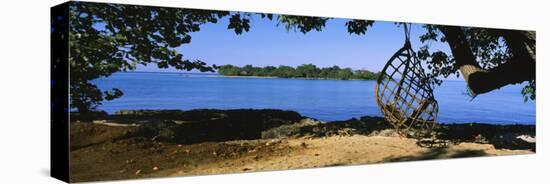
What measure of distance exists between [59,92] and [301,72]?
3300 millimetres

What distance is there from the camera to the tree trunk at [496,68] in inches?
425

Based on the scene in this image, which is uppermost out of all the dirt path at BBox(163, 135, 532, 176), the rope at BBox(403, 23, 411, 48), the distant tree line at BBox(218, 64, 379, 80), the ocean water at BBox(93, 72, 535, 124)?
the rope at BBox(403, 23, 411, 48)

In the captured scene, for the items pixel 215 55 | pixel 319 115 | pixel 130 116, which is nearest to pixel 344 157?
pixel 319 115

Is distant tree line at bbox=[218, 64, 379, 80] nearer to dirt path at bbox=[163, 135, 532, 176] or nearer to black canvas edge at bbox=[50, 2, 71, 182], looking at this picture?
dirt path at bbox=[163, 135, 532, 176]

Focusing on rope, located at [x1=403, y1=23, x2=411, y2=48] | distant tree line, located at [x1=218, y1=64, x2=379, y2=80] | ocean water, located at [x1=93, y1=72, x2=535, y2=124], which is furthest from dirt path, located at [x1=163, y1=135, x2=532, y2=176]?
rope, located at [x1=403, y1=23, x2=411, y2=48]

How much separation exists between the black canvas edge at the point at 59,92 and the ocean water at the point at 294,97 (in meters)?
0.42

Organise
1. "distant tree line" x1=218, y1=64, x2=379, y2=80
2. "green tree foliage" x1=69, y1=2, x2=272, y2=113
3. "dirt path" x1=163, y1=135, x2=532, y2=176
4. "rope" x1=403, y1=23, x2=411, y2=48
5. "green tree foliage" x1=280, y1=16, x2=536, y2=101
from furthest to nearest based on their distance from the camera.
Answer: "green tree foliage" x1=280, y1=16, x2=536, y2=101 < "rope" x1=403, y1=23, x2=411, y2=48 < "distant tree line" x1=218, y1=64, x2=379, y2=80 < "dirt path" x1=163, y1=135, x2=532, y2=176 < "green tree foliage" x1=69, y1=2, x2=272, y2=113

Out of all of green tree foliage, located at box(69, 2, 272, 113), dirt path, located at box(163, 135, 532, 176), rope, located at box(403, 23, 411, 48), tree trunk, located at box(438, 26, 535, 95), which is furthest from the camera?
tree trunk, located at box(438, 26, 535, 95)

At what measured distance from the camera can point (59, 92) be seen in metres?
8.05

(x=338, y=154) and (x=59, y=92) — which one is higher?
(x=59, y=92)

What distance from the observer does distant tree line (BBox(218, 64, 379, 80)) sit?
9078mm

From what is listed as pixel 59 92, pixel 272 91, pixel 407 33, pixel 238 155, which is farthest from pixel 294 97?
pixel 59 92

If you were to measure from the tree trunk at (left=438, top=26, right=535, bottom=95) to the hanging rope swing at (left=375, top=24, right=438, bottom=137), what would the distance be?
760 mm

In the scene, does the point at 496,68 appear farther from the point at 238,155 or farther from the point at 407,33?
the point at 238,155
